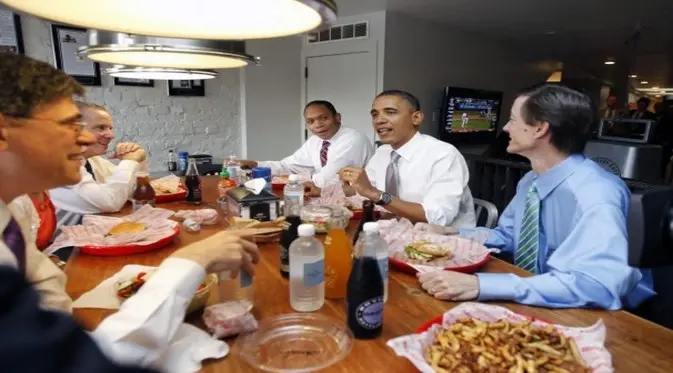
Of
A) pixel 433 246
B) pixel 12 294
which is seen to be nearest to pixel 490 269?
pixel 433 246

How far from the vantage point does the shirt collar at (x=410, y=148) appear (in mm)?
2268

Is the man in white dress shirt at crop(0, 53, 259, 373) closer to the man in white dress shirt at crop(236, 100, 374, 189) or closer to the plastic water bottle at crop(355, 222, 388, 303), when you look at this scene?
the plastic water bottle at crop(355, 222, 388, 303)

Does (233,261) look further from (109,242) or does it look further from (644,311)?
(644,311)

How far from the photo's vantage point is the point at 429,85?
17.1 ft

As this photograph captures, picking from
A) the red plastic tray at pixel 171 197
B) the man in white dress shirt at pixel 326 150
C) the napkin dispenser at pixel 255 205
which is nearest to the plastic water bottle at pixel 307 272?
the napkin dispenser at pixel 255 205

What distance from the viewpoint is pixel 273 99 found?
495 centimetres

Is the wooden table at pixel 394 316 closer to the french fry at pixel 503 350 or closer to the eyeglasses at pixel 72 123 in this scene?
the french fry at pixel 503 350

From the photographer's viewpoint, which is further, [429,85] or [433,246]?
[429,85]

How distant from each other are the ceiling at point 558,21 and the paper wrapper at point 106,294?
3632 millimetres

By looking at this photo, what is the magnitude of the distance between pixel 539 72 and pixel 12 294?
830 cm

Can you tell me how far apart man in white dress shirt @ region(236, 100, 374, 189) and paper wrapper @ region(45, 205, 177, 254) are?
1430 millimetres

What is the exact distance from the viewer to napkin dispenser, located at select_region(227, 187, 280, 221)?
1.66m

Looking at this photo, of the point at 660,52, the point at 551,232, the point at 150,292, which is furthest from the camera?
the point at 660,52

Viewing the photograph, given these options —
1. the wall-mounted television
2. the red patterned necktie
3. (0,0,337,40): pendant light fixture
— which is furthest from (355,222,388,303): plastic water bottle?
the wall-mounted television
